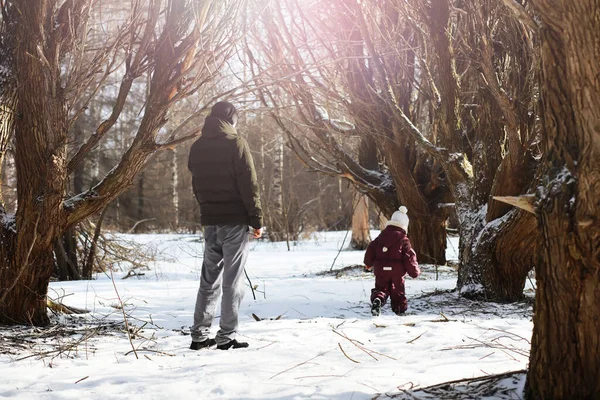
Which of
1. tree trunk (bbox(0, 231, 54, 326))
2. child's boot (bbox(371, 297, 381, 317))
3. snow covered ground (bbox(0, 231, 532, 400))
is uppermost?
tree trunk (bbox(0, 231, 54, 326))

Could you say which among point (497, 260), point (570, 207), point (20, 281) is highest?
point (570, 207)

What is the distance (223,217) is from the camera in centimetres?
381

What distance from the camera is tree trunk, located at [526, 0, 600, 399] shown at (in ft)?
6.99

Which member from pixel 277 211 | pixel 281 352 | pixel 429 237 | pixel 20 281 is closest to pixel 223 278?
pixel 281 352

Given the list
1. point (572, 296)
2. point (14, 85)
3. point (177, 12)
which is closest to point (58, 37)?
point (14, 85)

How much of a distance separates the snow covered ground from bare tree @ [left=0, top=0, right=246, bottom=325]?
518 millimetres

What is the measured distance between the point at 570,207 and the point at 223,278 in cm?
233

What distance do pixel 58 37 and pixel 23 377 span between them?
Answer: 255 centimetres

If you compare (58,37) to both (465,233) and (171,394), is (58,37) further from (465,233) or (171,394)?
(465,233)

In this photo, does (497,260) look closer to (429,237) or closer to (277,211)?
(429,237)

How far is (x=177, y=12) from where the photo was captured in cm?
457

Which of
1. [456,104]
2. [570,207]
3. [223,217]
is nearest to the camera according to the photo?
[570,207]

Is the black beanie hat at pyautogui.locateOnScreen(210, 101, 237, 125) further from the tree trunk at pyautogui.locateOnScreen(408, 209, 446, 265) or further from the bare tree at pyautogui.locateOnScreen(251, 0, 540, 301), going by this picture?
the tree trunk at pyautogui.locateOnScreen(408, 209, 446, 265)

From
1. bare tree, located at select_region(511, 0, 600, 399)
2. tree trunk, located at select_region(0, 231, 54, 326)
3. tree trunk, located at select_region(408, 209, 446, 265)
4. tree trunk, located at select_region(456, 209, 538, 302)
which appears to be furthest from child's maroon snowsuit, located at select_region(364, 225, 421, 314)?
tree trunk, located at select_region(408, 209, 446, 265)
